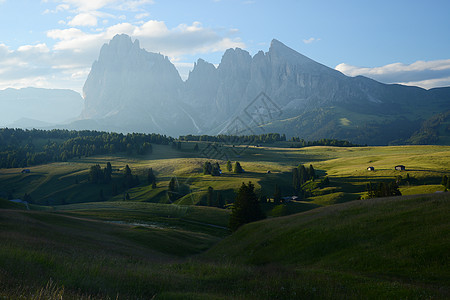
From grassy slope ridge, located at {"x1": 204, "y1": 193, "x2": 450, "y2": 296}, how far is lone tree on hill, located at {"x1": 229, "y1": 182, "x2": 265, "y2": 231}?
20.4 meters

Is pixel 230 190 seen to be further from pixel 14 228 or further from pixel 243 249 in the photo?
pixel 14 228

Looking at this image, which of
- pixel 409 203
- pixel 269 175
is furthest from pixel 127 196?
pixel 409 203

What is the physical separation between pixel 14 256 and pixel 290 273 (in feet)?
46.8

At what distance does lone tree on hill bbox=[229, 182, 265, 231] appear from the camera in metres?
62.4

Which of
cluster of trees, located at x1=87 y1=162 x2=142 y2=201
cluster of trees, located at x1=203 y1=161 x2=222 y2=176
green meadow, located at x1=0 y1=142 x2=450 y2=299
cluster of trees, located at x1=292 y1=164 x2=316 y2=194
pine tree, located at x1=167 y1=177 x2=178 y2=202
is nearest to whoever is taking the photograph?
green meadow, located at x1=0 y1=142 x2=450 y2=299

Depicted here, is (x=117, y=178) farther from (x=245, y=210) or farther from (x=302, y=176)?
(x=245, y=210)

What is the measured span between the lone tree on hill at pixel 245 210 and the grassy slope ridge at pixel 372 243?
2043cm

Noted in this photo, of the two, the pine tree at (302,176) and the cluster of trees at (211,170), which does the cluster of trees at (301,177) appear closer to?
the pine tree at (302,176)

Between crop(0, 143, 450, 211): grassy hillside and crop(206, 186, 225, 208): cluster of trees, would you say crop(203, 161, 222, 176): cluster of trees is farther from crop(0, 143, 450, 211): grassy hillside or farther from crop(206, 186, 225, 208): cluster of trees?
crop(206, 186, 225, 208): cluster of trees

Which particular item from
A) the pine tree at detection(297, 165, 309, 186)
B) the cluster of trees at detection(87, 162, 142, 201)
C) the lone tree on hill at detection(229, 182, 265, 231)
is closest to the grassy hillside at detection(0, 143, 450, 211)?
the cluster of trees at detection(87, 162, 142, 201)

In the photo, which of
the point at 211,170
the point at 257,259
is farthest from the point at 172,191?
the point at 257,259

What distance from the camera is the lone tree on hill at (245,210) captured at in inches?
2458

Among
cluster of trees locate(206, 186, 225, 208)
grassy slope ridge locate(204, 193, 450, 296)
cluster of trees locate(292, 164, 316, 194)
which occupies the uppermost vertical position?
grassy slope ridge locate(204, 193, 450, 296)

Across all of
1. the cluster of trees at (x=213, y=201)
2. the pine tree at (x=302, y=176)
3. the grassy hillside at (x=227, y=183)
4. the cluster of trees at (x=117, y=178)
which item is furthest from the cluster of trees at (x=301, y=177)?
the cluster of trees at (x=117, y=178)
